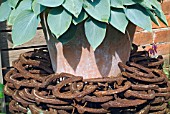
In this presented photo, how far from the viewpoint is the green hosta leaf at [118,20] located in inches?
40.1

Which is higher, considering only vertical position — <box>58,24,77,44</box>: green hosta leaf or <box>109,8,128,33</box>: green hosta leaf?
<box>109,8,128,33</box>: green hosta leaf

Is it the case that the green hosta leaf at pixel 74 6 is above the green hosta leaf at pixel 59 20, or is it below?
above

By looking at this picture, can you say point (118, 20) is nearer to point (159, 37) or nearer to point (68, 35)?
point (68, 35)

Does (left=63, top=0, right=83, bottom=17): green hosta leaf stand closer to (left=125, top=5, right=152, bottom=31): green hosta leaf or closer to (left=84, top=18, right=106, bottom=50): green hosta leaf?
(left=84, top=18, right=106, bottom=50): green hosta leaf

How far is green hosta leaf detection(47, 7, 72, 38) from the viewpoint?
3.25ft

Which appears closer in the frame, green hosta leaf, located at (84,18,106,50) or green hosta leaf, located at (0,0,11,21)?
green hosta leaf, located at (84,18,106,50)

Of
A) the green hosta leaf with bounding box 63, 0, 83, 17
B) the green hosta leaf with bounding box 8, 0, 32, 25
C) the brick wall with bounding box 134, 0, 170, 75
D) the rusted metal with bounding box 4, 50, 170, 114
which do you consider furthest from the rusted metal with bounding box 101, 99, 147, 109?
the brick wall with bounding box 134, 0, 170, 75

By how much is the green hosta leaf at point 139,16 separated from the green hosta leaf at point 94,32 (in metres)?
0.09

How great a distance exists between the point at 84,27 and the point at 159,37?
1578mm

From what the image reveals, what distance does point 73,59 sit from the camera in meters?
1.14

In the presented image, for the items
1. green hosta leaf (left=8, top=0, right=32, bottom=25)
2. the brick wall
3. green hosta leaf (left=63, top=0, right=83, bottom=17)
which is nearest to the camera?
green hosta leaf (left=63, top=0, right=83, bottom=17)

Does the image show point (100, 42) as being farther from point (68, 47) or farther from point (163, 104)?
point (163, 104)

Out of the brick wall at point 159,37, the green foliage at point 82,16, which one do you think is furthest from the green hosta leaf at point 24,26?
the brick wall at point 159,37

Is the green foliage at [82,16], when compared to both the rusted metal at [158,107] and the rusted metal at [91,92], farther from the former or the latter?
the rusted metal at [158,107]
